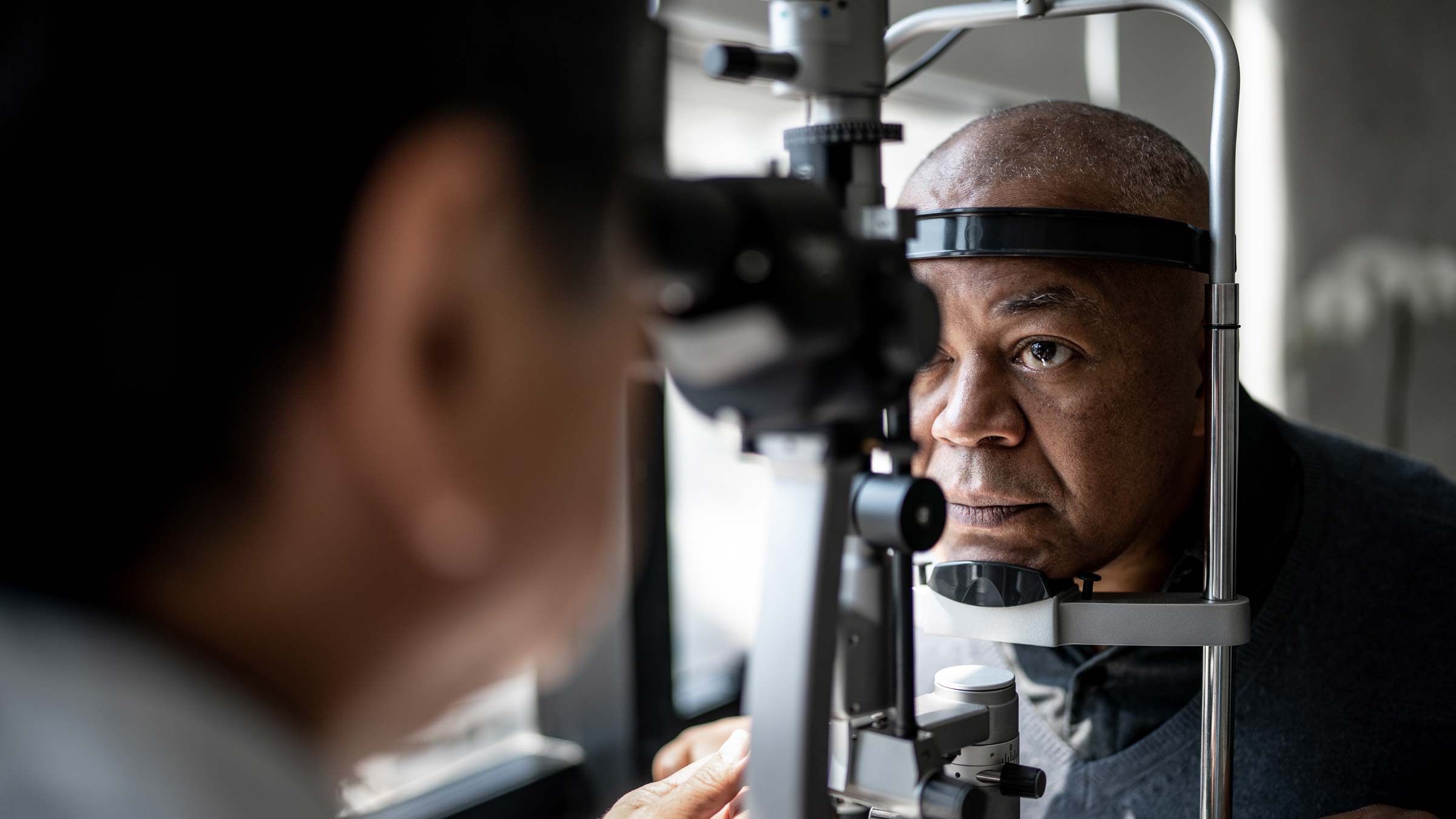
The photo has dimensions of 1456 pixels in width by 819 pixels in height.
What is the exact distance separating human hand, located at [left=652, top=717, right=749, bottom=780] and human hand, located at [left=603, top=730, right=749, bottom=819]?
1.22 feet

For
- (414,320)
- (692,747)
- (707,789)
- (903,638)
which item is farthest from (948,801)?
(692,747)

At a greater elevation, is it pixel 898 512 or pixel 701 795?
pixel 898 512

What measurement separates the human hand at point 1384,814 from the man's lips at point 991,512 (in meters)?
0.41

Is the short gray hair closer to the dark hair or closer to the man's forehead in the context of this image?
the man's forehead

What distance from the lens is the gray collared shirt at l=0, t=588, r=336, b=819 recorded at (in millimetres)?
402

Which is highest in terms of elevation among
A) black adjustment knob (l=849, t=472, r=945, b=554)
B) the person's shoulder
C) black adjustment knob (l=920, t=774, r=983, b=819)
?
black adjustment knob (l=849, t=472, r=945, b=554)

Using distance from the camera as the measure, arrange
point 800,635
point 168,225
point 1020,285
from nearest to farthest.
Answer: point 168,225, point 800,635, point 1020,285

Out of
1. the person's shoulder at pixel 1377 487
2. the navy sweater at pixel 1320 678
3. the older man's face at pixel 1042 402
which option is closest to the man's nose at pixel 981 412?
the older man's face at pixel 1042 402

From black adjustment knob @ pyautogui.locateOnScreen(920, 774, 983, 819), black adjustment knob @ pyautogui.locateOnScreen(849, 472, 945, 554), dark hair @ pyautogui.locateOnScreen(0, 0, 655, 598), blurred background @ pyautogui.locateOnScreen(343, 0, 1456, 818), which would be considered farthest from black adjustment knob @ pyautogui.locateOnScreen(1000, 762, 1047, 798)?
blurred background @ pyautogui.locateOnScreen(343, 0, 1456, 818)

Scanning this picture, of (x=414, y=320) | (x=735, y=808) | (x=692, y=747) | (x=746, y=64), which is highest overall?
(x=746, y=64)

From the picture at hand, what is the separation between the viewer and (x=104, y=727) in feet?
1.34

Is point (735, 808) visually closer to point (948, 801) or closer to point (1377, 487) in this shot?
point (948, 801)

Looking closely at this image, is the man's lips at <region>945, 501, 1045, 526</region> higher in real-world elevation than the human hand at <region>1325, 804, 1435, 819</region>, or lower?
higher

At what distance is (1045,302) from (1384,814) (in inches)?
23.1
